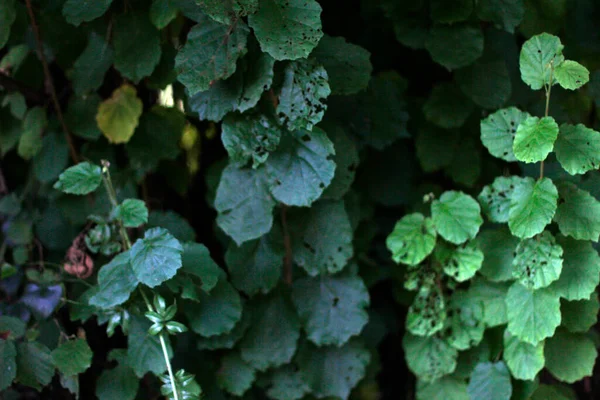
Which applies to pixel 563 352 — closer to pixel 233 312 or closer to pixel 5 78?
pixel 233 312

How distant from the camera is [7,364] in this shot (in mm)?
1247

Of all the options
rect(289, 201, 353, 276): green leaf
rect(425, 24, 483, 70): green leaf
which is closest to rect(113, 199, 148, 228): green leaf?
Result: rect(289, 201, 353, 276): green leaf

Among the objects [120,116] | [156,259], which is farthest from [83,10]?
[156,259]

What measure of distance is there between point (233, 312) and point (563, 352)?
746 mm

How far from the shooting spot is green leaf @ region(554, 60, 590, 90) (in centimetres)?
113

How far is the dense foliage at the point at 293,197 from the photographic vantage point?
1.22 m

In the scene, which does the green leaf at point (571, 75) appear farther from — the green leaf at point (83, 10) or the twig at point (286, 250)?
the green leaf at point (83, 10)

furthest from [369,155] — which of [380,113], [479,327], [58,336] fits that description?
[58,336]

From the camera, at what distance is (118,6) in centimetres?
147

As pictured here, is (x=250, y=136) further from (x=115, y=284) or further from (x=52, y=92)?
(x=52, y=92)

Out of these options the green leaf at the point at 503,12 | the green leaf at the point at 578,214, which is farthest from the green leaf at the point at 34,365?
the green leaf at the point at 503,12

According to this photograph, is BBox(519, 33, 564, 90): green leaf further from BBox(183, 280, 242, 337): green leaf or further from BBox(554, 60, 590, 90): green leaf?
BBox(183, 280, 242, 337): green leaf

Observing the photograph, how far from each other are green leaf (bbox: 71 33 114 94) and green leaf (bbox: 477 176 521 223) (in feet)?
3.05

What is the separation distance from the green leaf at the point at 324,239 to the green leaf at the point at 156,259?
0.36 m
